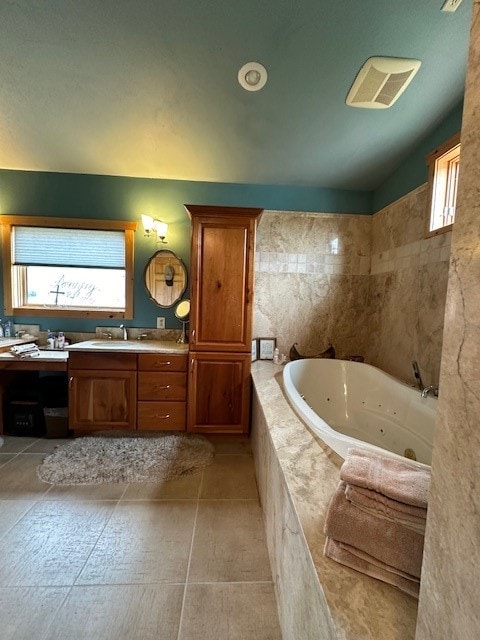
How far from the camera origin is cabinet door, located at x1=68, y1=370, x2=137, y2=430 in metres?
2.31

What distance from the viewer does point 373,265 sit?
2.77m

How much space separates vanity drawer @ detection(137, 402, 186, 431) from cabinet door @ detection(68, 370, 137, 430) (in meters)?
Answer: 0.07

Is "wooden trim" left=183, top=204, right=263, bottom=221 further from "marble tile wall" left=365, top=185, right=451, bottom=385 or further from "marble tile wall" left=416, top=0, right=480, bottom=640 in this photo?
"marble tile wall" left=416, top=0, right=480, bottom=640

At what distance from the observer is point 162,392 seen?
235 cm

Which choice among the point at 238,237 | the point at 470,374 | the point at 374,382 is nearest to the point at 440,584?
the point at 470,374

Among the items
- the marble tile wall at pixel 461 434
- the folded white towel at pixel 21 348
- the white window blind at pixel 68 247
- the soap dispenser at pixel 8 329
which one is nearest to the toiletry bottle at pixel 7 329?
the soap dispenser at pixel 8 329

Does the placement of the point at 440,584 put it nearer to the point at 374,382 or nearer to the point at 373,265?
the point at 374,382

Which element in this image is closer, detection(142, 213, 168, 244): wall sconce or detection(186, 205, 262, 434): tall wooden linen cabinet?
detection(186, 205, 262, 434): tall wooden linen cabinet

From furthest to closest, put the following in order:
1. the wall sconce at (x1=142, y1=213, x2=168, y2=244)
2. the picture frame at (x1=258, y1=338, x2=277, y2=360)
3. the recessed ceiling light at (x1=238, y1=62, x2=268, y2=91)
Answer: the picture frame at (x1=258, y1=338, x2=277, y2=360) < the wall sconce at (x1=142, y1=213, x2=168, y2=244) < the recessed ceiling light at (x1=238, y1=62, x2=268, y2=91)

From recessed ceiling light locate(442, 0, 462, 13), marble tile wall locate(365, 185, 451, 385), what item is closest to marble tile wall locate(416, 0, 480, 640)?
recessed ceiling light locate(442, 0, 462, 13)

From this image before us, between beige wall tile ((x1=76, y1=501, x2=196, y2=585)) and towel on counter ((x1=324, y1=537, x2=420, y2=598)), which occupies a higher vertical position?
towel on counter ((x1=324, y1=537, x2=420, y2=598))

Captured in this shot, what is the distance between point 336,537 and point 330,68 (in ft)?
7.72

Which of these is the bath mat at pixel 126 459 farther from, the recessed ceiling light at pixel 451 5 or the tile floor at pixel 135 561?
the recessed ceiling light at pixel 451 5

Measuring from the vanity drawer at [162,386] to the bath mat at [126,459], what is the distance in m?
0.36
